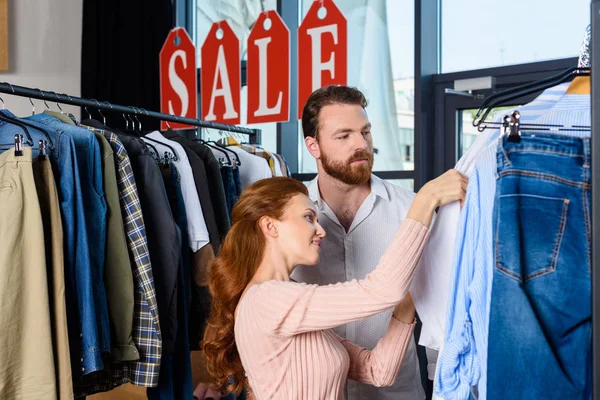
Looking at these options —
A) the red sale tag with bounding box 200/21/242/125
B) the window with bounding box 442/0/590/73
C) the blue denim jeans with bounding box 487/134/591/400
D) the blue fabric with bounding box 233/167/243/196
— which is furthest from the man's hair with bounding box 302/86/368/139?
the red sale tag with bounding box 200/21/242/125

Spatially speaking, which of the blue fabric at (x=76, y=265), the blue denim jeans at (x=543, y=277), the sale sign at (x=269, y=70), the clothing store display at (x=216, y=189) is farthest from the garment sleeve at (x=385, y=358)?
the sale sign at (x=269, y=70)

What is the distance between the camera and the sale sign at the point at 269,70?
3.33m

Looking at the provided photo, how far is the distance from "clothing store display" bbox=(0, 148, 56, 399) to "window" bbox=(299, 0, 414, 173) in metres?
1.99

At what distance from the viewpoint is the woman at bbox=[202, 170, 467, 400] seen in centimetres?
142

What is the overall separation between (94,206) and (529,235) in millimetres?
1411

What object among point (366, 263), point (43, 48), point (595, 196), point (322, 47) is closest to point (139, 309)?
point (366, 263)

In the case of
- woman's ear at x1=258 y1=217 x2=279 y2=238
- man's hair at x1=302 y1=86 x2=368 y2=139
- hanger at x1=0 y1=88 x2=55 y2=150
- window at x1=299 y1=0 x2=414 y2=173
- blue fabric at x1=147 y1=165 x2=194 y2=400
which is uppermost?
window at x1=299 y1=0 x2=414 y2=173

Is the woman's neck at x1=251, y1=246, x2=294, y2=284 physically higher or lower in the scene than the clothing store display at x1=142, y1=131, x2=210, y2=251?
lower

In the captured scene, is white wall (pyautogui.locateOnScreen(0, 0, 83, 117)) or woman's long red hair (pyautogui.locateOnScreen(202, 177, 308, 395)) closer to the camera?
woman's long red hair (pyautogui.locateOnScreen(202, 177, 308, 395))

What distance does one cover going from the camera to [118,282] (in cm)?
209

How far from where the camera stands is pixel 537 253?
1.08m

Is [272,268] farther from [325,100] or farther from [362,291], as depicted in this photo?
[325,100]

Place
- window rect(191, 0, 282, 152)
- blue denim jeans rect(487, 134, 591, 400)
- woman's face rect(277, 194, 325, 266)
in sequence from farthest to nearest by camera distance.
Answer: window rect(191, 0, 282, 152)
woman's face rect(277, 194, 325, 266)
blue denim jeans rect(487, 134, 591, 400)

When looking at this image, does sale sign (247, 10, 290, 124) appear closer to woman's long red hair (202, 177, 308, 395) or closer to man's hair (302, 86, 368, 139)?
man's hair (302, 86, 368, 139)
